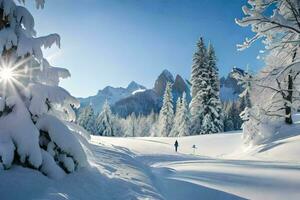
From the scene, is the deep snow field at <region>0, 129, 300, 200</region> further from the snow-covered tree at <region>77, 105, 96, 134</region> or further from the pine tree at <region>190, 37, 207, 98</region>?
the snow-covered tree at <region>77, 105, 96, 134</region>

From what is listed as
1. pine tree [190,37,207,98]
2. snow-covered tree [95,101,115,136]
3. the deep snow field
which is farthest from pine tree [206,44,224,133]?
the deep snow field

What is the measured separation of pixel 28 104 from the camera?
687cm

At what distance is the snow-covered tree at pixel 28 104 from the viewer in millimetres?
6250

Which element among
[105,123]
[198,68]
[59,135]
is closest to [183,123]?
[198,68]

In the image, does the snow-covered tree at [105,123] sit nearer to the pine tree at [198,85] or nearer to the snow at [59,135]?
the pine tree at [198,85]

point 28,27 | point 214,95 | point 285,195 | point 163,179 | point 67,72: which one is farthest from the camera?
point 214,95

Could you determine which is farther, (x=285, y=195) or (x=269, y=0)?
(x=269, y=0)

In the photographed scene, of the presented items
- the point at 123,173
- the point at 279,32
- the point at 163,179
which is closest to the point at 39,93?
the point at 123,173

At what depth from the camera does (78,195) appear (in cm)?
652

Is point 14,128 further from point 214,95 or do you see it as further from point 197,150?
point 214,95

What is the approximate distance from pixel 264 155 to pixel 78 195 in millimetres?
18851

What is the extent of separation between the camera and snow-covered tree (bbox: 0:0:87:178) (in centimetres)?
625

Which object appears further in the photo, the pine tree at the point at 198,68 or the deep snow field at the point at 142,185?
the pine tree at the point at 198,68

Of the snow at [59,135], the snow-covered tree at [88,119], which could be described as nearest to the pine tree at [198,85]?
the snow-covered tree at [88,119]
